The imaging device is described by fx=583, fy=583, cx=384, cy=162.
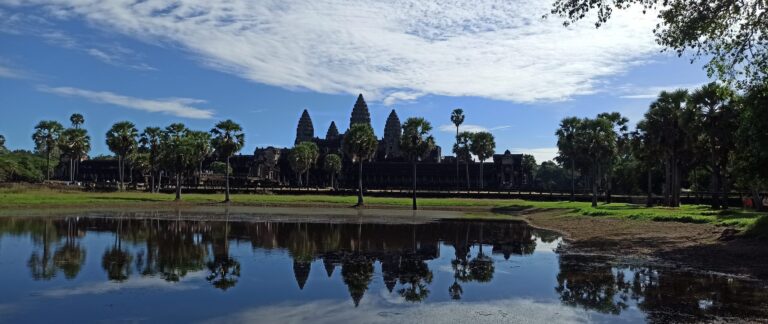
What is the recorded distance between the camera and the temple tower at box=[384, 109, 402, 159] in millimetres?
147375

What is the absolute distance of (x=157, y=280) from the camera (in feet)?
50.5

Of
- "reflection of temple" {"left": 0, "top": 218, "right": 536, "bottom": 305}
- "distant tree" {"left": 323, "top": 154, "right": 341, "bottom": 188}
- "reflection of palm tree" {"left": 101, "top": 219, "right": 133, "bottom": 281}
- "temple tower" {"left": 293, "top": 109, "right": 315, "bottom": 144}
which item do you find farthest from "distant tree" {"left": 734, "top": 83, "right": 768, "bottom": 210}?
"temple tower" {"left": 293, "top": 109, "right": 315, "bottom": 144}

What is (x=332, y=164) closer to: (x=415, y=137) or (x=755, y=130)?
(x=415, y=137)

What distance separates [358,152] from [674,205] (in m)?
33.9

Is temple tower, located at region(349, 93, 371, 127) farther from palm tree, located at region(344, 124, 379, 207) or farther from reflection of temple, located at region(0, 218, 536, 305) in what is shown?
reflection of temple, located at region(0, 218, 536, 305)

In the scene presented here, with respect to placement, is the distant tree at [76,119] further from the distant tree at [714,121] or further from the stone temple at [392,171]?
the distant tree at [714,121]

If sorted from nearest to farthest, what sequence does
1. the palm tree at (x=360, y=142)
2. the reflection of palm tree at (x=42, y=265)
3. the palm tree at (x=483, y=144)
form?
the reflection of palm tree at (x=42, y=265) < the palm tree at (x=360, y=142) < the palm tree at (x=483, y=144)

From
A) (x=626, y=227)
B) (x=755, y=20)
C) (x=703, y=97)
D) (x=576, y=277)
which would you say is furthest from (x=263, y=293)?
(x=703, y=97)

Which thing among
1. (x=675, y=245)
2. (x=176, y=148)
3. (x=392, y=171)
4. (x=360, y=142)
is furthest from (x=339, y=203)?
(x=392, y=171)

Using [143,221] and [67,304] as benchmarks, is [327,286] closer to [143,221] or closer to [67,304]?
[67,304]

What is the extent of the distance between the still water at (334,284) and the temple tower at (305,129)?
13886cm

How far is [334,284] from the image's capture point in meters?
15.5

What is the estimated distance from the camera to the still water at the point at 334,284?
39.8 ft

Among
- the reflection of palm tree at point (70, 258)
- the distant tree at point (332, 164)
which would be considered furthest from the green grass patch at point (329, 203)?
the distant tree at point (332, 164)
